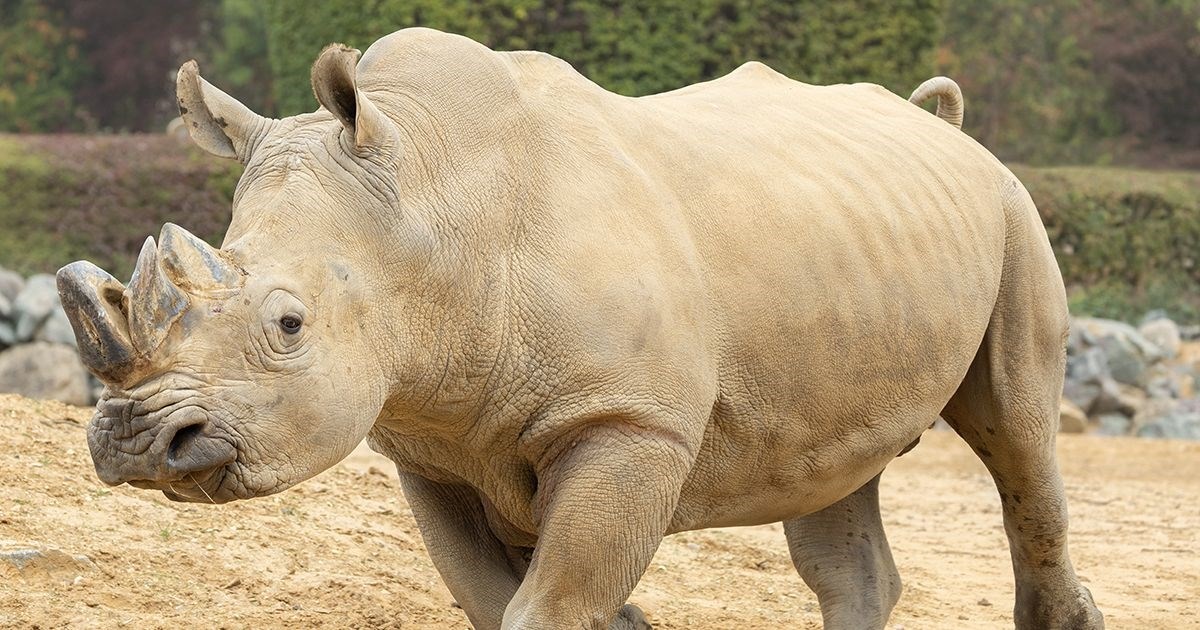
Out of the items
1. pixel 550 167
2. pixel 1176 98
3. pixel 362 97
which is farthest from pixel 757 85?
pixel 1176 98

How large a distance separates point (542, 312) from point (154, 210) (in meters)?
11.5

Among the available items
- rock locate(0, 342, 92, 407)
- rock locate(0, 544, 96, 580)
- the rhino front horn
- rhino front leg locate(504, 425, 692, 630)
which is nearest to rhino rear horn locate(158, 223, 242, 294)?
the rhino front horn

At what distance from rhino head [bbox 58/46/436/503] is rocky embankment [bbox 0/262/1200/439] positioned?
26.4 feet

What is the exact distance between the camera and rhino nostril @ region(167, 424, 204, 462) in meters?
3.38

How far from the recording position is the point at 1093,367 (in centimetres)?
1366

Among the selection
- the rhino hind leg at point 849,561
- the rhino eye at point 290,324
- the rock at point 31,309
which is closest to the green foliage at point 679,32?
the rock at point 31,309

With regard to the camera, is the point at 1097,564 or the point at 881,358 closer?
the point at 881,358

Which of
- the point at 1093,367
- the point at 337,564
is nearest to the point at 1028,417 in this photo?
the point at 337,564

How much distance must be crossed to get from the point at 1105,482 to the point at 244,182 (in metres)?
8.06

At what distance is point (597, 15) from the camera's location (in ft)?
48.9

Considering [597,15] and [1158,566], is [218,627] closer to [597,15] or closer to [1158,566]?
[1158,566]

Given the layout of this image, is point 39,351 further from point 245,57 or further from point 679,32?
point 245,57

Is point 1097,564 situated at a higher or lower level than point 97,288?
lower

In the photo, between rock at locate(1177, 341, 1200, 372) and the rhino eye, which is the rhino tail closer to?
the rhino eye
